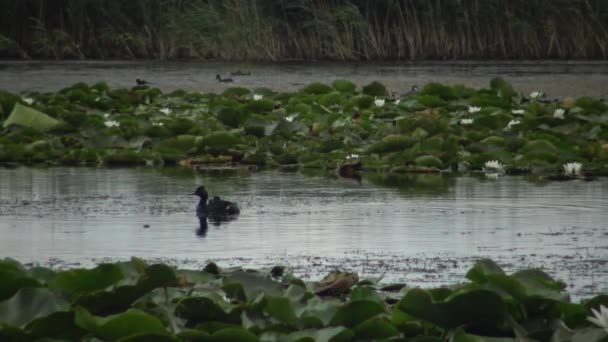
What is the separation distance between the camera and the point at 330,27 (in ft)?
95.2

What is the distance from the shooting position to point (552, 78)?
24672 millimetres

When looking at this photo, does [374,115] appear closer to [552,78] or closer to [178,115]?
[178,115]

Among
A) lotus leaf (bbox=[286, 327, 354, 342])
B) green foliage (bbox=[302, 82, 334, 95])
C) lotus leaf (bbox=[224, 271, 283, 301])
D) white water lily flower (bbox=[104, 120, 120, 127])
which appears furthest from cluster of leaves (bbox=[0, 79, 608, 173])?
lotus leaf (bbox=[286, 327, 354, 342])

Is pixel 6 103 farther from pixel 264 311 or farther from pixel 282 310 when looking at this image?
pixel 282 310

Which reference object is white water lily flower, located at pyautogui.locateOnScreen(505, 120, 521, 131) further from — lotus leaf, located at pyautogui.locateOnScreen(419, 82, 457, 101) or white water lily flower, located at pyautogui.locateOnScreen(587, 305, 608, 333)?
white water lily flower, located at pyautogui.locateOnScreen(587, 305, 608, 333)

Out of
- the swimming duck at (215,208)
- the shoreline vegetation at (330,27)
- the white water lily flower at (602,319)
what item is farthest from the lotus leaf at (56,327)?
the shoreline vegetation at (330,27)

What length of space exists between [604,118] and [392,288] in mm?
8200

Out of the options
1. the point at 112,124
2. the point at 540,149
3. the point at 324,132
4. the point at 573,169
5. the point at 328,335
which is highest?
the point at 112,124

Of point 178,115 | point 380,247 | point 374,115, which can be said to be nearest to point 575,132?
point 374,115

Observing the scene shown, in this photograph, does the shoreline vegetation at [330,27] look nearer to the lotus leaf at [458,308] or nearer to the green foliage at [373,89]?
the green foliage at [373,89]

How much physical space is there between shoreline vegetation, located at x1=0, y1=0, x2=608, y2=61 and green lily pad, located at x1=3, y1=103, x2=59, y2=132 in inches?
592

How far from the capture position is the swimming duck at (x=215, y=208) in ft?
29.2

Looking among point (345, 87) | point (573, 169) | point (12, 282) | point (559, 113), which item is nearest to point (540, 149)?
point (573, 169)

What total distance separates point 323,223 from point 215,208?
774 millimetres
